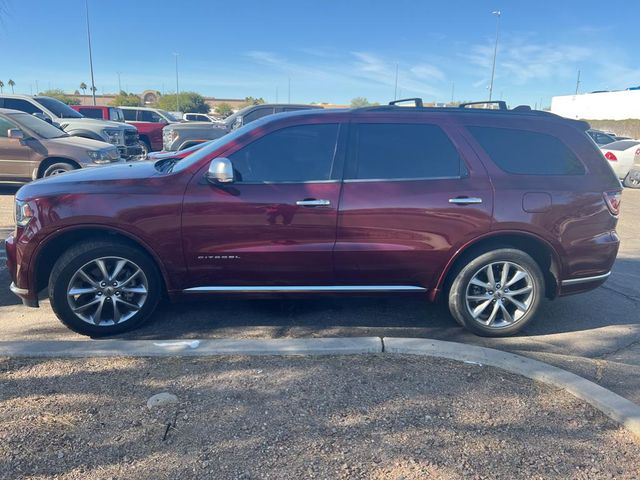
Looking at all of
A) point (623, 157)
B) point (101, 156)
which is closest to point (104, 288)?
point (101, 156)

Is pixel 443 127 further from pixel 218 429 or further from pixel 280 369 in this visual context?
pixel 218 429

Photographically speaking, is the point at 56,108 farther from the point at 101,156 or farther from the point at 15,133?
the point at 101,156

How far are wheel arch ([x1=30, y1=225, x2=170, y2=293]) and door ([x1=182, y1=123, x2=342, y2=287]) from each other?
0.31 m

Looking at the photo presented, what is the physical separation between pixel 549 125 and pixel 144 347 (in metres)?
3.67

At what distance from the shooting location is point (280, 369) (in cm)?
330

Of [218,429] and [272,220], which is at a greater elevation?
[272,220]

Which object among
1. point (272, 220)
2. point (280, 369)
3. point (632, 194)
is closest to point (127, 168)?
point (272, 220)

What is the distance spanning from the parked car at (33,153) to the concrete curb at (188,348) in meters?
6.99

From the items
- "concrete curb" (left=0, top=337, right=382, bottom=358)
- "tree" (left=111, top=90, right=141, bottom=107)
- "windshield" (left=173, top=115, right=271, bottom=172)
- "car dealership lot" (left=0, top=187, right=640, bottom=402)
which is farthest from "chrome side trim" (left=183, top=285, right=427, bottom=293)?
"tree" (left=111, top=90, right=141, bottom=107)

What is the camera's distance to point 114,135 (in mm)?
14258

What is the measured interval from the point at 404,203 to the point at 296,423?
1.96m

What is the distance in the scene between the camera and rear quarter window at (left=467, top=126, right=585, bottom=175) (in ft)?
13.7

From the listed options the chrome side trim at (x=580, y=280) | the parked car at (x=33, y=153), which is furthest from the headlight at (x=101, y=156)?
the chrome side trim at (x=580, y=280)

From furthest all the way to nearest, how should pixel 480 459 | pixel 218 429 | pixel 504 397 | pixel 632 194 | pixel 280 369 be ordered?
pixel 632 194
pixel 280 369
pixel 504 397
pixel 218 429
pixel 480 459
